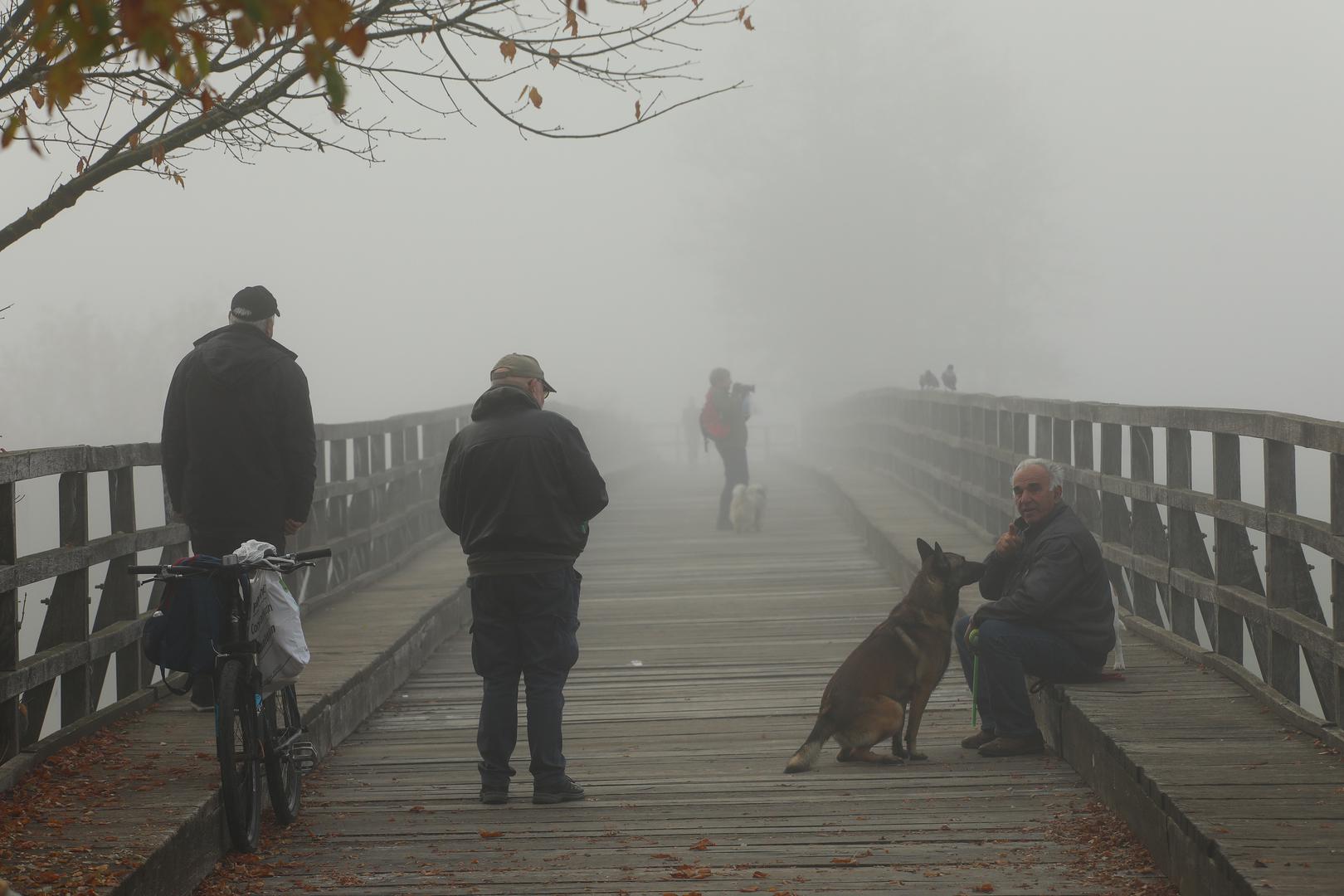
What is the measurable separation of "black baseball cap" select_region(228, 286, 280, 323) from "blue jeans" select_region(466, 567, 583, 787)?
1.42m

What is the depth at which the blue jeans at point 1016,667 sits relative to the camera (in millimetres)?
6633

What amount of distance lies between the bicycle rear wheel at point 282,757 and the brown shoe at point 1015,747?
2.78m

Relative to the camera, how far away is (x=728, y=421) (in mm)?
17984

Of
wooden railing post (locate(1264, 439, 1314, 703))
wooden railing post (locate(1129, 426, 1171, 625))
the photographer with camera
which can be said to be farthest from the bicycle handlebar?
the photographer with camera

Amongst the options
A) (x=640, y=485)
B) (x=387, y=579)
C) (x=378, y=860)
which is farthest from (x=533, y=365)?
(x=640, y=485)

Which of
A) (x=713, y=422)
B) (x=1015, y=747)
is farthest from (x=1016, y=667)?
(x=713, y=422)

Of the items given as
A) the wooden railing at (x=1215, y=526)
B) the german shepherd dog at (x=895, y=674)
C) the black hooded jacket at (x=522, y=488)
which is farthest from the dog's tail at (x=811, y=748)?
the wooden railing at (x=1215, y=526)

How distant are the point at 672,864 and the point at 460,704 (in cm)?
342

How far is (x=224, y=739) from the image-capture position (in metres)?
5.04

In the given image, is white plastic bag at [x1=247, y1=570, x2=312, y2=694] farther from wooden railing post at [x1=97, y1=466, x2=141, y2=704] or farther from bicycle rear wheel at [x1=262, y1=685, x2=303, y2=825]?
wooden railing post at [x1=97, y1=466, x2=141, y2=704]

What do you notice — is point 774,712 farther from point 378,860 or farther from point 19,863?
point 19,863

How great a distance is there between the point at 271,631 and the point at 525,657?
116 centimetres

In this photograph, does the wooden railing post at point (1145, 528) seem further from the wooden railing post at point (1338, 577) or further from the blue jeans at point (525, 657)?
the blue jeans at point (525, 657)

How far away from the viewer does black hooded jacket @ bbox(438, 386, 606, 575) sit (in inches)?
241
